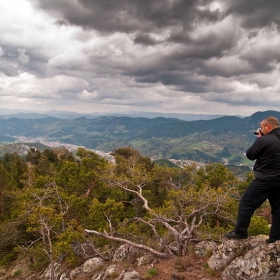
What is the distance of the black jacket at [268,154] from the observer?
6.72m

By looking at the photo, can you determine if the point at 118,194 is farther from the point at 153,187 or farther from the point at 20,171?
the point at 20,171

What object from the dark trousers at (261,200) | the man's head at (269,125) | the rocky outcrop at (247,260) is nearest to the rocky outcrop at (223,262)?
the rocky outcrop at (247,260)

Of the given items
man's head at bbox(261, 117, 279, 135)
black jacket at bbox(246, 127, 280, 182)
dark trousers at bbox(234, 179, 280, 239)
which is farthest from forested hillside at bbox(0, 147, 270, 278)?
man's head at bbox(261, 117, 279, 135)

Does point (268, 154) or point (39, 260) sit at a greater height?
point (268, 154)

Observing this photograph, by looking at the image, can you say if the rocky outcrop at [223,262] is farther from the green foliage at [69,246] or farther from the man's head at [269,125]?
the man's head at [269,125]

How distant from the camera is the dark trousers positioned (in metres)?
7.08

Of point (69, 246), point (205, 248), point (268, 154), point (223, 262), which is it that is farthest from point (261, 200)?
point (69, 246)

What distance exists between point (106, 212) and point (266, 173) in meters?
14.0

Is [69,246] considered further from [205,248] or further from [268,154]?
[268,154]

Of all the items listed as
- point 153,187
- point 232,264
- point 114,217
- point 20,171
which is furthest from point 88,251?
point 20,171

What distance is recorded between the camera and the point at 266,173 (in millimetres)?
6977

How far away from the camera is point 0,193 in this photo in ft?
93.4

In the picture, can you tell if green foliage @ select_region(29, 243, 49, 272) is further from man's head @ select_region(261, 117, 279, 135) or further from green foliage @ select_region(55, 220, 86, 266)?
man's head @ select_region(261, 117, 279, 135)

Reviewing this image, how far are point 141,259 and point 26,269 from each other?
13349mm
